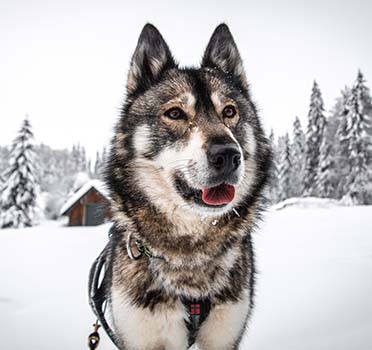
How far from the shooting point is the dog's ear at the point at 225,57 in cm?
331

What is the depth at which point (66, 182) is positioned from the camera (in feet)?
228

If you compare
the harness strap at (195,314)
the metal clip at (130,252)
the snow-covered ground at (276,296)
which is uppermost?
the metal clip at (130,252)

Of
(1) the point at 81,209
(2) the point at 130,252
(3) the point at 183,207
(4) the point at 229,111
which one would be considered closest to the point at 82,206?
(1) the point at 81,209

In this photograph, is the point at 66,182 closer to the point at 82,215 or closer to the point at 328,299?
the point at 82,215

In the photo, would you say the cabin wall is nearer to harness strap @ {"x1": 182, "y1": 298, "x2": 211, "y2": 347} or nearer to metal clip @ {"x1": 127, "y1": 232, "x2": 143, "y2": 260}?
metal clip @ {"x1": 127, "y1": 232, "x2": 143, "y2": 260}

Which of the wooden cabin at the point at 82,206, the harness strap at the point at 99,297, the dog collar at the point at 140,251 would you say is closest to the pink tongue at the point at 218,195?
the dog collar at the point at 140,251

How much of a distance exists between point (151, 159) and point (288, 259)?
432cm

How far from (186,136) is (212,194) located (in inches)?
19.9

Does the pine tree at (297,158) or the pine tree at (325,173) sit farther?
the pine tree at (297,158)

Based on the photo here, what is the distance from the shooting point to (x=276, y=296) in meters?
4.46

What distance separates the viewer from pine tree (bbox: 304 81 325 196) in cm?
3116

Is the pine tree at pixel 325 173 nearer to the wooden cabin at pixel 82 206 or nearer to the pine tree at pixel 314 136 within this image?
the pine tree at pixel 314 136

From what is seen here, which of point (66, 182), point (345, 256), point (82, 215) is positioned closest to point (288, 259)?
point (345, 256)

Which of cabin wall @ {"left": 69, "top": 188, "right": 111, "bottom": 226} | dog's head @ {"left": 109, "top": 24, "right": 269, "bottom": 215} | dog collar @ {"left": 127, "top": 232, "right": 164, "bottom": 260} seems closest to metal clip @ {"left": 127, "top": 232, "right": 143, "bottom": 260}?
dog collar @ {"left": 127, "top": 232, "right": 164, "bottom": 260}
